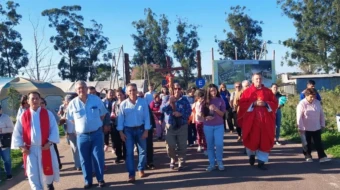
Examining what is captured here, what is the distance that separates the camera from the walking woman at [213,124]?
8.18 metres

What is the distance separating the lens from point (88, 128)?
23.9ft

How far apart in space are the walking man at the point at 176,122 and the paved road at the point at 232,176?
0.45 meters

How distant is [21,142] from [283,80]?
51.4m

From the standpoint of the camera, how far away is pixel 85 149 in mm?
7387

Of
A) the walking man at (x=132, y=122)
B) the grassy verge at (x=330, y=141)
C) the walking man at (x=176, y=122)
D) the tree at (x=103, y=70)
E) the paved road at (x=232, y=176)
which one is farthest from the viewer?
the tree at (x=103, y=70)

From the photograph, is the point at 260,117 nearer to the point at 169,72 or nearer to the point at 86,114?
Answer: the point at 86,114

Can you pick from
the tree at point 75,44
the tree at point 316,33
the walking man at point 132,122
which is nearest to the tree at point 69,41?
the tree at point 75,44

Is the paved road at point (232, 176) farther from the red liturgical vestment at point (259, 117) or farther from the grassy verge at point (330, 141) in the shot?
the grassy verge at point (330, 141)

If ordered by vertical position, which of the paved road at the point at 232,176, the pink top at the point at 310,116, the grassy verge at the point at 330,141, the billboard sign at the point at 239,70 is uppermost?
the billboard sign at the point at 239,70

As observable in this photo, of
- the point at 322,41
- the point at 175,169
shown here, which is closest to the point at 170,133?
the point at 175,169

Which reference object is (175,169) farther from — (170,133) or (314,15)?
(314,15)

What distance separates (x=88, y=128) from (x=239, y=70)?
32.0m

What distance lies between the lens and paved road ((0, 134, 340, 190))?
709cm

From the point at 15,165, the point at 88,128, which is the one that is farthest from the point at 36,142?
the point at 15,165
